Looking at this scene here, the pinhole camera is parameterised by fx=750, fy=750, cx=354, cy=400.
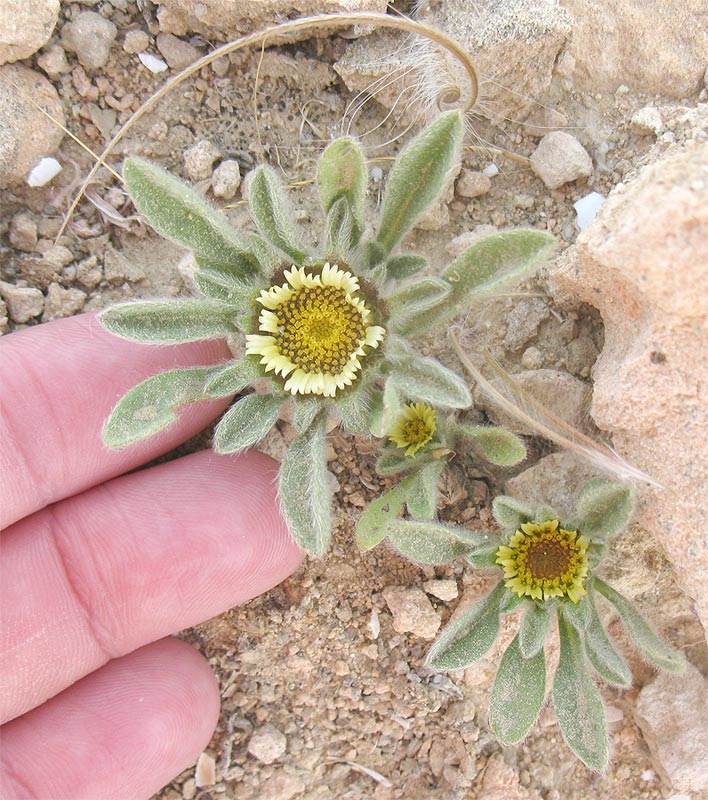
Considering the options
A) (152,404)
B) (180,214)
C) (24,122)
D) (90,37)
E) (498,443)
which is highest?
(90,37)

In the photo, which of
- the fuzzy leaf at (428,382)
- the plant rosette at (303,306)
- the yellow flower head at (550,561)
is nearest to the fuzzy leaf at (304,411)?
the plant rosette at (303,306)

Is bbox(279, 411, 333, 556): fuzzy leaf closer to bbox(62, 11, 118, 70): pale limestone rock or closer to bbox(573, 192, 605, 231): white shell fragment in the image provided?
bbox(573, 192, 605, 231): white shell fragment

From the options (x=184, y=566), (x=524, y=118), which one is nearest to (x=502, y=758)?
(x=184, y=566)

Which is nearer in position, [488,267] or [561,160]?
[488,267]

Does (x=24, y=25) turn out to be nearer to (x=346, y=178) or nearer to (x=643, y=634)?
(x=346, y=178)

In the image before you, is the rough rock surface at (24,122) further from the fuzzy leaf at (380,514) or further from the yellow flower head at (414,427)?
the fuzzy leaf at (380,514)

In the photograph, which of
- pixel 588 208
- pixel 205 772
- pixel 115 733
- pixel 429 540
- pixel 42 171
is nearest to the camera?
pixel 429 540

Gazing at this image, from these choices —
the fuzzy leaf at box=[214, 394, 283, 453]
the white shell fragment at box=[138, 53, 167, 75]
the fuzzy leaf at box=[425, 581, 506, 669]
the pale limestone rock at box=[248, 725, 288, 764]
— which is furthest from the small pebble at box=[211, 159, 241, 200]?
the pale limestone rock at box=[248, 725, 288, 764]

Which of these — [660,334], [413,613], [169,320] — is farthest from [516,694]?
[169,320]
